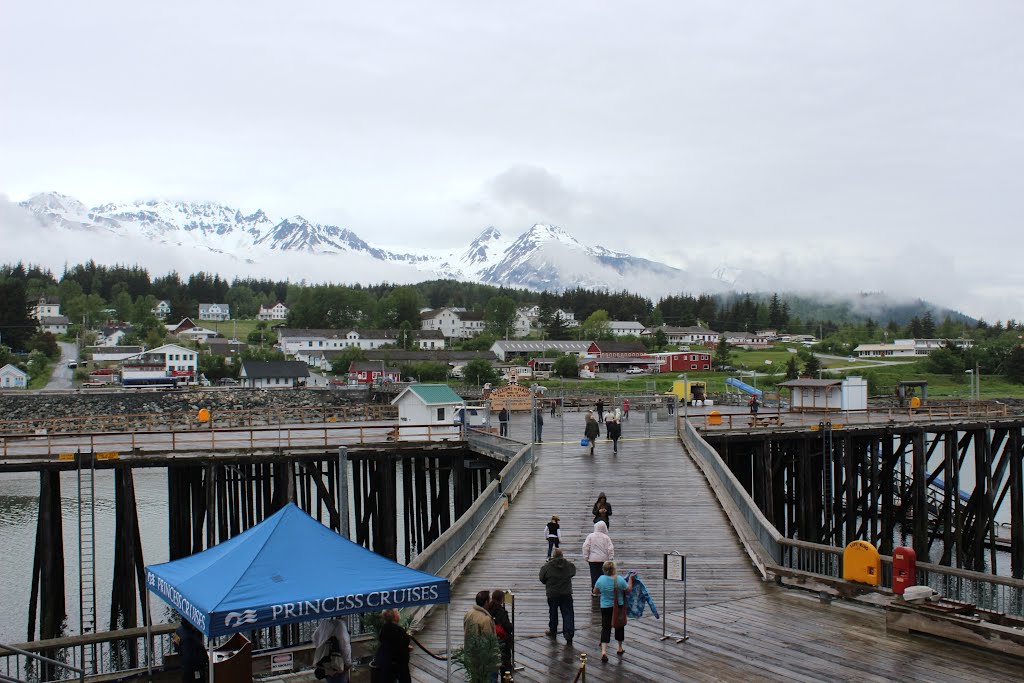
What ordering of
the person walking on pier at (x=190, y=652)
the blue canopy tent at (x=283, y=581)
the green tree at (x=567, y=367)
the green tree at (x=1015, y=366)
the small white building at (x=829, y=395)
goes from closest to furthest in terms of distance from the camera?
the blue canopy tent at (x=283, y=581) < the person walking on pier at (x=190, y=652) < the small white building at (x=829, y=395) < the green tree at (x=1015, y=366) < the green tree at (x=567, y=367)

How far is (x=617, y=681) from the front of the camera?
11.2m

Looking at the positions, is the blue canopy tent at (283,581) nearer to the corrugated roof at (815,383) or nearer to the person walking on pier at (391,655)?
the person walking on pier at (391,655)

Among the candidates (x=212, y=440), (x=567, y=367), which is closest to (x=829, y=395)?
(x=212, y=440)

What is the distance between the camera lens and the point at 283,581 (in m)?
9.83

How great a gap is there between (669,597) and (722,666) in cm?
337

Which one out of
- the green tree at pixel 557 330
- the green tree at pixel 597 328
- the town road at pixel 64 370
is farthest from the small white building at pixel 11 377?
the green tree at pixel 597 328

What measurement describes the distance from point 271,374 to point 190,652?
12350 cm

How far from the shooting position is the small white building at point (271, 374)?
12950 centimetres

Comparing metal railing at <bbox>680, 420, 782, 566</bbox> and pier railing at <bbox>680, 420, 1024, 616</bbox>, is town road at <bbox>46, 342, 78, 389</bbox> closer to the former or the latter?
metal railing at <bbox>680, 420, 782, 566</bbox>

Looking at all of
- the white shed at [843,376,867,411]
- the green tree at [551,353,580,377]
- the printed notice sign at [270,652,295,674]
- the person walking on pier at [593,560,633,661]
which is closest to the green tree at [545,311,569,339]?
the green tree at [551,353,580,377]

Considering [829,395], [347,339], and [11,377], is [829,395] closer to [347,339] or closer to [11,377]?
[11,377]

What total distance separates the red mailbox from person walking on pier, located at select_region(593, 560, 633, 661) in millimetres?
4359

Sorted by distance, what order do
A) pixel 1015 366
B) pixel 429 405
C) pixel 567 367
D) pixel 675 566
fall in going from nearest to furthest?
pixel 675 566 → pixel 429 405 → pixel 1015 366 → pixel 567 367

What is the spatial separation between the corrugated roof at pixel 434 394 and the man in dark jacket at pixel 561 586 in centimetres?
2931
